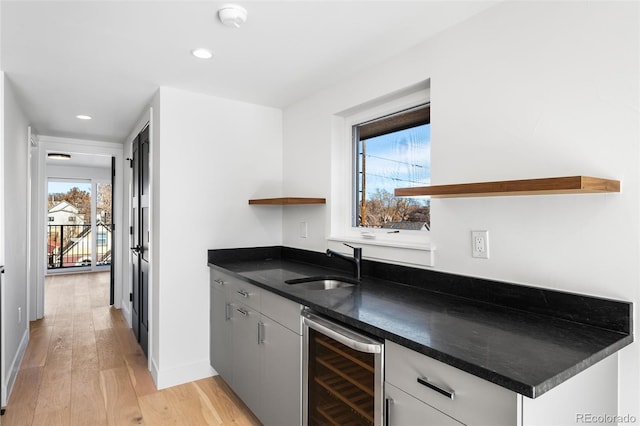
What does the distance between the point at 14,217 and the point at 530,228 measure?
11.6 ft

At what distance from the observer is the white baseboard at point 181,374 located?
270 cm

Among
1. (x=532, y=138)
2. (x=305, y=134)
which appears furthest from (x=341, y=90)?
(x=532, y=138)

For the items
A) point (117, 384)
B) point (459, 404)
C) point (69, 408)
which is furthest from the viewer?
point (117, 384)

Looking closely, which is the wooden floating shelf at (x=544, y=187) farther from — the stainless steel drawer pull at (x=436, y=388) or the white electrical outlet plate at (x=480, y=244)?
the stainless steel drawer pull at (x=436, y=388)

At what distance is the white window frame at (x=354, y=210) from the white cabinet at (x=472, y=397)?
2.65ft

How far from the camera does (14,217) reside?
9.47ft

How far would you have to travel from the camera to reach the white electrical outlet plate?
1696 mm

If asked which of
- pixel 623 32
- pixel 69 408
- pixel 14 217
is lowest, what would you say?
pixel 69 408

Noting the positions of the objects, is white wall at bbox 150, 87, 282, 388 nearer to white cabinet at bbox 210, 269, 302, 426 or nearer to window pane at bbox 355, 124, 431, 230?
white cabinet at bbox 210, 269, 302, 426

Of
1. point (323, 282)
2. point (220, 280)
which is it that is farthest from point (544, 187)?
point (220, 280)

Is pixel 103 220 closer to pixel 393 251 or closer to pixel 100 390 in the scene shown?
pixel 100 390

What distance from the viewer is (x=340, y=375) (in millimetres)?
1604

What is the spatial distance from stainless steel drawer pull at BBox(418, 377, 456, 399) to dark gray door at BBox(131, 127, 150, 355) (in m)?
2.63

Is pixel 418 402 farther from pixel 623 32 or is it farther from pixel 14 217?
pixel 14 217
